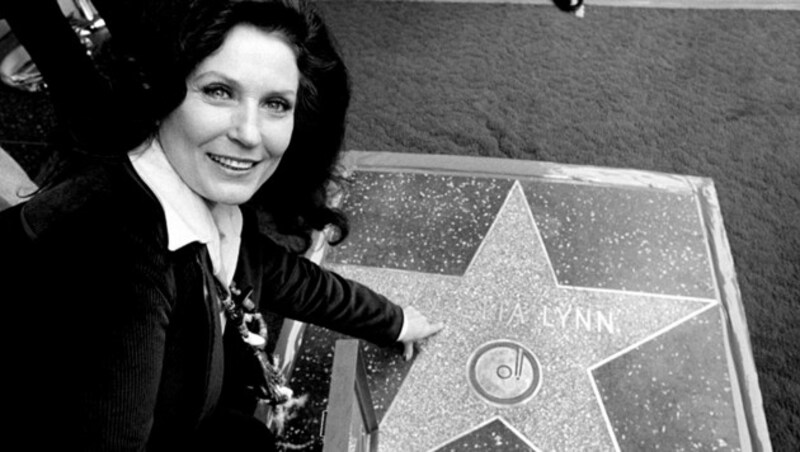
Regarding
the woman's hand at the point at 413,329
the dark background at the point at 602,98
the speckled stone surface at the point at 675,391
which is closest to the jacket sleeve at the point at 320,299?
the woman's hand at the point at 413,329

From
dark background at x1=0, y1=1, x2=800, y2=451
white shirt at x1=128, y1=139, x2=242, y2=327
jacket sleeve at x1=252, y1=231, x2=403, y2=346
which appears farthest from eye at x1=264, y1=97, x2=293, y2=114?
dark background at x1=0, y1=1, x2=800, y2=451

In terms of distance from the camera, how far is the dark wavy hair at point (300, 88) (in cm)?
78

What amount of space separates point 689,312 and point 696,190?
0.36m

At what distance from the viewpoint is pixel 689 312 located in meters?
1.40

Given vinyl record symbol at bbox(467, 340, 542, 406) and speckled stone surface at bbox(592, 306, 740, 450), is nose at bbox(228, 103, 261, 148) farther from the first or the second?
speckled stone surface at bbox(592, 306, 740, 450)

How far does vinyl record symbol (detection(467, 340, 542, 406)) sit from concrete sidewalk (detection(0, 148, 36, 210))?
900mm

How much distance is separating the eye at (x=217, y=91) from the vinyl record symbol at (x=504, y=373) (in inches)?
29.0

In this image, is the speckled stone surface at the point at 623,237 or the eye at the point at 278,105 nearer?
the eye at the point at 278,105

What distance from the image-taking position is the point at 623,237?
5.05 feet

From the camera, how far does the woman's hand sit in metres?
1.33

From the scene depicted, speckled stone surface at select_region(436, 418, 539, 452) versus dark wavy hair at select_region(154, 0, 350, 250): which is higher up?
dark wavy hair at select_region(154, 0, 350, 250)

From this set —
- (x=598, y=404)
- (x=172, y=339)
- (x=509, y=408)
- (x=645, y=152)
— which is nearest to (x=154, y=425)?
(x=172, y=339)

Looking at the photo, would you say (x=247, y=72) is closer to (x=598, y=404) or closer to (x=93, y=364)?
(x=93, y=364)

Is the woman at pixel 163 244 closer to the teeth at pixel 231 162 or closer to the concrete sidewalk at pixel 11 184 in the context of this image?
the teeth at pixel 231 162
